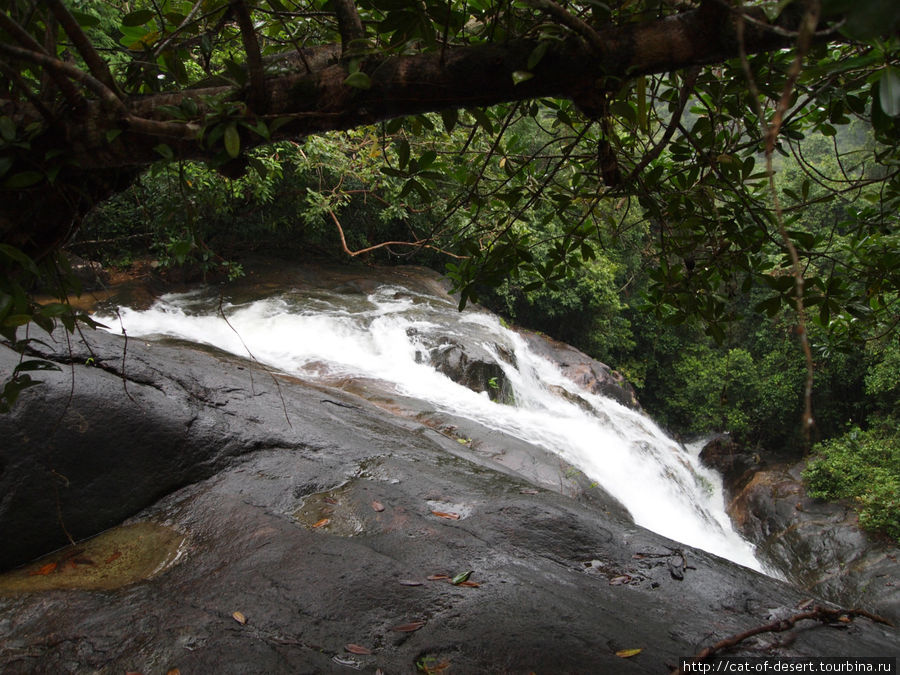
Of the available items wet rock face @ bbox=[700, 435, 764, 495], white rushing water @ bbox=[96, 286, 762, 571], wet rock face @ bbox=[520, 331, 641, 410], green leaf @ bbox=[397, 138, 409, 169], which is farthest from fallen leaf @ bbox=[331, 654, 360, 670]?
wet rock face @ bbox=[700, 435, 764, 495]

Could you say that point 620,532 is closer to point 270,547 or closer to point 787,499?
point 270,547

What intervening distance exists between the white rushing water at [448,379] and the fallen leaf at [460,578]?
436 centimetres

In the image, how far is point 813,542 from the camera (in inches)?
337

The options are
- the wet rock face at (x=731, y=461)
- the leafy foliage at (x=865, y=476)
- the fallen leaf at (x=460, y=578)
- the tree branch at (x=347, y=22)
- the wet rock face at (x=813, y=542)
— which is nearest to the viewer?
the tree branch at (x=347, y=22)

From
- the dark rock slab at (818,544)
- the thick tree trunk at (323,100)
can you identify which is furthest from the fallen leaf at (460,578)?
the dark rock slab at (818,544)

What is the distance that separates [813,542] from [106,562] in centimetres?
1021

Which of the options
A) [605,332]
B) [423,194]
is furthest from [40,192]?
[605,332]

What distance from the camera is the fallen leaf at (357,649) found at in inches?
73.2

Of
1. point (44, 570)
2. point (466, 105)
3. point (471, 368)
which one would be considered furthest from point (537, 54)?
point (471, 368)

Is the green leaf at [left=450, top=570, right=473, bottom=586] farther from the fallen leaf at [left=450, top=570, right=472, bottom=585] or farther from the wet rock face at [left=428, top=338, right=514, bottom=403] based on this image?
the wet rock face at [left=428, top=338, right=514, bottom=403]

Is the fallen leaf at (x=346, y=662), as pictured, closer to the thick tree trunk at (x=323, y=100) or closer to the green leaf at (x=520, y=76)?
the thick tree trunk at (x=323, y=100)

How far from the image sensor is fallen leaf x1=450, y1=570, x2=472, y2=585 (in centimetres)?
228

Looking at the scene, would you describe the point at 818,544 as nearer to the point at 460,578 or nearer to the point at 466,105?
the point at 460,578

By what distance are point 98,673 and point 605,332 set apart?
14.5 meters
